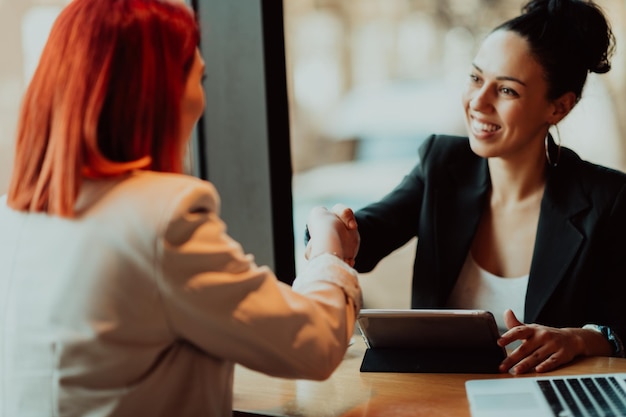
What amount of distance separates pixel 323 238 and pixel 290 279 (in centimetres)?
123

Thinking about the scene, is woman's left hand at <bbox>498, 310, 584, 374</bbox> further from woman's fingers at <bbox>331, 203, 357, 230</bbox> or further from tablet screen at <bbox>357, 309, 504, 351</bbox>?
woman's fingers at <bbox>331, 203, 357, 230</bbox>

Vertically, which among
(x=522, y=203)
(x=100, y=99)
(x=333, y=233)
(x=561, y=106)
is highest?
(x=100, y=99)

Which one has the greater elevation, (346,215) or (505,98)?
(505,98)

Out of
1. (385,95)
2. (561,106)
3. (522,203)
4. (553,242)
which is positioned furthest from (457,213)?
(385,95)

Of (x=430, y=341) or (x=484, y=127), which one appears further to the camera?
(x=484, y=127)

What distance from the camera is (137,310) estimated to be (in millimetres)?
1062

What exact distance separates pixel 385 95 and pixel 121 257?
4.28m

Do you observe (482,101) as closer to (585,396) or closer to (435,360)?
(435,360)

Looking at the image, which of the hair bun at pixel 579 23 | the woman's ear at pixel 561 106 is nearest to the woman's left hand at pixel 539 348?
the woman's ear at pixel 561 106

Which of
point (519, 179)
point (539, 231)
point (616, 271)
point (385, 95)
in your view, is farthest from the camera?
point (385, 95)

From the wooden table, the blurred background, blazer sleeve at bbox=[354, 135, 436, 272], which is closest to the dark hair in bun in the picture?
blazer sleeve at bbox=[354, 135, 436, 272]

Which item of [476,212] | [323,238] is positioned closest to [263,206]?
[476,212]

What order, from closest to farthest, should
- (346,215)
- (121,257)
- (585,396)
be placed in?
(121,257) → (585,396) → (346,215)

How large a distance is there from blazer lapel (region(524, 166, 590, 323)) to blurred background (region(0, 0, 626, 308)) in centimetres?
256
